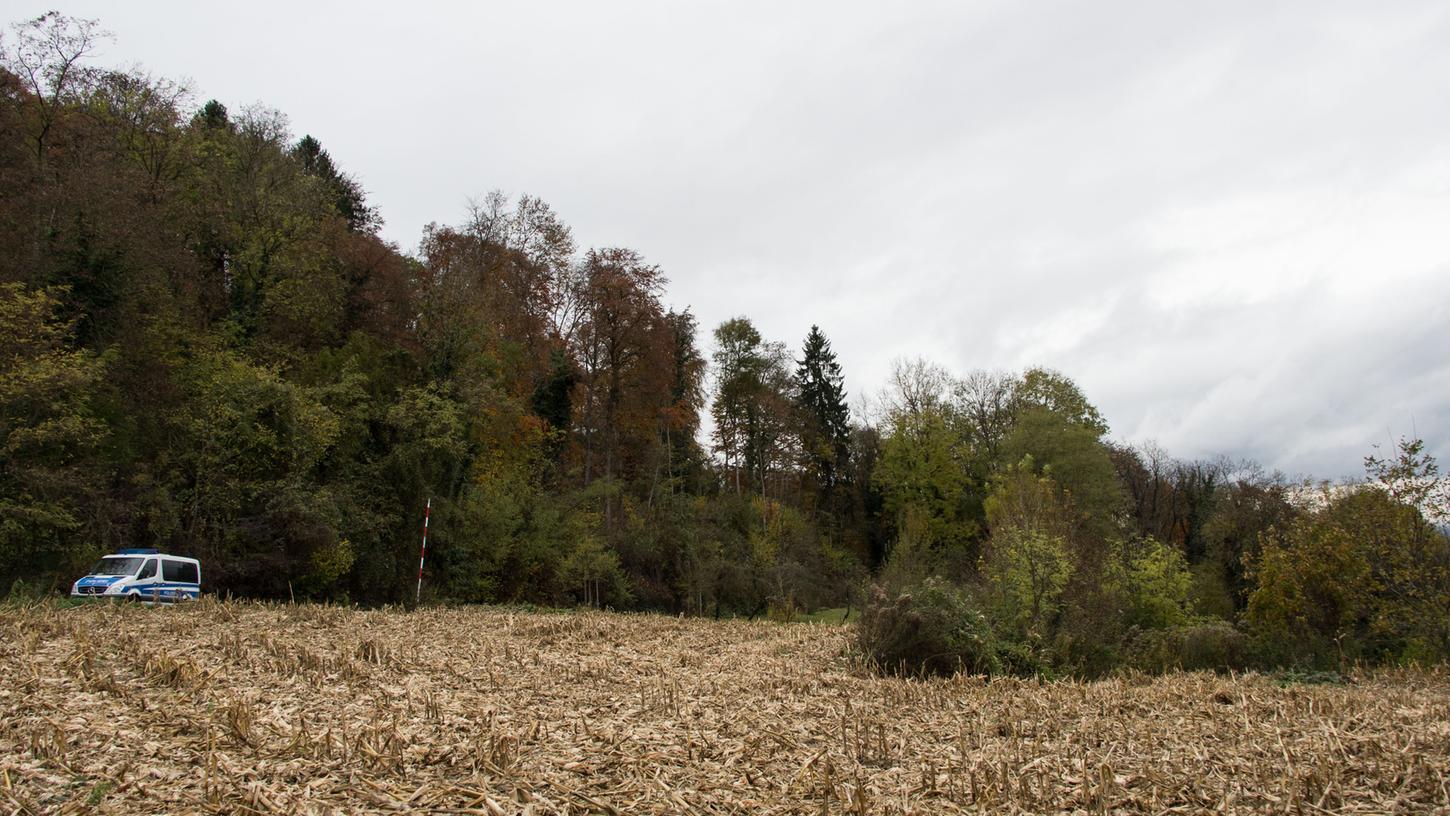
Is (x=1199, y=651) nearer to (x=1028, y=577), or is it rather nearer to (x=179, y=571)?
(x=1028, y=577)

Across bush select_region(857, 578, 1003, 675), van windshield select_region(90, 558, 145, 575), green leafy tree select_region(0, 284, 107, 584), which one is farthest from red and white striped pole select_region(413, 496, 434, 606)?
bush select_region(857, 578, 1003, 675)

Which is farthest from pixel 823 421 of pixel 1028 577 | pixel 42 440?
pixel 42 440

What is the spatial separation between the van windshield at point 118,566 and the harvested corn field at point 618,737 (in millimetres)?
6245

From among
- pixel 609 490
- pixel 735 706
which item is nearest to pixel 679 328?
pixel 609 490

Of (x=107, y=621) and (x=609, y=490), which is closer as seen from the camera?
(x=107, y=621)

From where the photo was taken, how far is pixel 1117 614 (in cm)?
1844

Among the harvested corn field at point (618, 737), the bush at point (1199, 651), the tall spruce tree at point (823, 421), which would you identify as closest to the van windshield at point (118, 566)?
the harvested corn field at point (618, 737)

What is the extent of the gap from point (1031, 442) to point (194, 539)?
35.0 metres

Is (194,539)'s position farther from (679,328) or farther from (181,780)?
(679,328)

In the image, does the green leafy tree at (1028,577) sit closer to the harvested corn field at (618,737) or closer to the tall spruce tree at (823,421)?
the harvested corn field at (618,737)

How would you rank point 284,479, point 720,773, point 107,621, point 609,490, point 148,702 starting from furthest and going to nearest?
point 609,490 < point 284,479 < point 107,621 < point 148,702 < point 720,773

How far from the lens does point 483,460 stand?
3120cm

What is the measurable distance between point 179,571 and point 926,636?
16403 millimetres

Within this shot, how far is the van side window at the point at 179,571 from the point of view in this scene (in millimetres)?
17828
